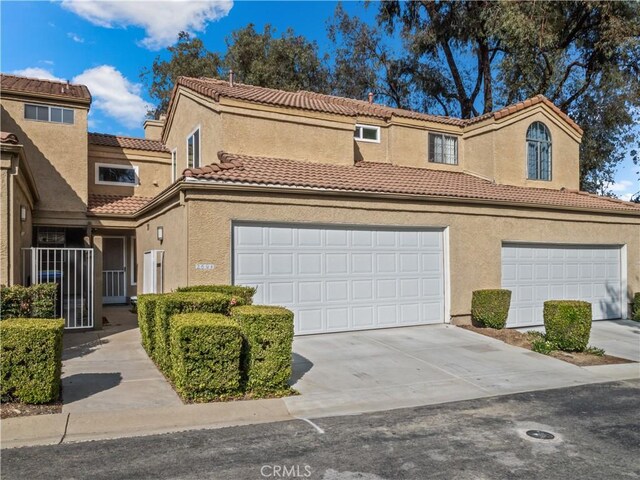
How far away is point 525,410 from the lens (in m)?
6.77

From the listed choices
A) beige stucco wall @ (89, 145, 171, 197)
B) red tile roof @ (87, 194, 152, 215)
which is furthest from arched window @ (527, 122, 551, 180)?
red tile roof @ (87, 194, 152, 215)

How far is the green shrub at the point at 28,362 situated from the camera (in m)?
5.96

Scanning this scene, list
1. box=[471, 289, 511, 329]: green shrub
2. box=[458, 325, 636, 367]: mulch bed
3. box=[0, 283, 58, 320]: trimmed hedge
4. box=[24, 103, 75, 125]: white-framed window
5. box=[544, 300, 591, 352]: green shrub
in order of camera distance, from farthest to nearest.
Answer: box=[24, 103, 75, 125]: white-framed window < box=[471, 289, 511, 329]: green shrub < box=[544, 300, 591, 352]: green shrub < box=[458, 325, 636, 367]: mulch bed < box=[0, 283, 58, 320]: trimmed hedge

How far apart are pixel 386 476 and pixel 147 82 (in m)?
34.6

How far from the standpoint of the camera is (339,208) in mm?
11648

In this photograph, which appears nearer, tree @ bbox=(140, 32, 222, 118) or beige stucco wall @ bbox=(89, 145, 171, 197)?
beige stucco wall @ bbox=(89, 145, 171, 197)

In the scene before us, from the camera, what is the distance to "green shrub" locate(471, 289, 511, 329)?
1262 cm

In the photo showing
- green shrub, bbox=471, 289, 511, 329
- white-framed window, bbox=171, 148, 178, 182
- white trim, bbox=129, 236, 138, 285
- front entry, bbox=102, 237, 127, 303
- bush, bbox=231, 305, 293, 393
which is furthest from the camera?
white trim, bbox=129, 236, 138, 285

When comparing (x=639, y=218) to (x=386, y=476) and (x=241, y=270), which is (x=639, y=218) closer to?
(x=241, y=270)

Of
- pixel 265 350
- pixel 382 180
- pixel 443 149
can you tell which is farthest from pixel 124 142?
pixel 265 350

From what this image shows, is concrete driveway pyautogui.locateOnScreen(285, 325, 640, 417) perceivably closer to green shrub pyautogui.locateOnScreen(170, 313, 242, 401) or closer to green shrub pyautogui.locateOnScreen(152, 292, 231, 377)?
green shrub pyautogui.locateOnScreen(170, 313, 242, 401)

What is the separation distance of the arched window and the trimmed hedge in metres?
15.5

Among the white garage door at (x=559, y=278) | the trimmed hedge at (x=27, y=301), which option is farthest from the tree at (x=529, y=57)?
the trimmed hedge at (x=27, y=301)

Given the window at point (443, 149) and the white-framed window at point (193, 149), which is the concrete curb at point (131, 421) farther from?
the window at point (443, 149)
